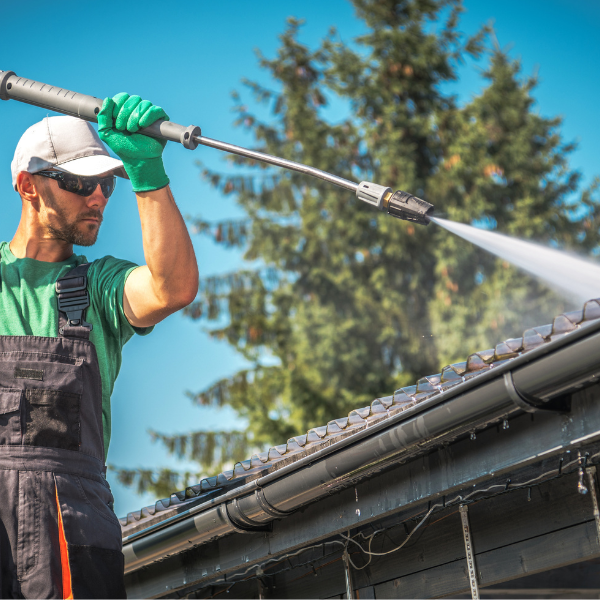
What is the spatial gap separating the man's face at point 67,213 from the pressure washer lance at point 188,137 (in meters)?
0.30

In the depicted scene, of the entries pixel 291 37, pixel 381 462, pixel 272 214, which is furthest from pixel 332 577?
pixel 291 37

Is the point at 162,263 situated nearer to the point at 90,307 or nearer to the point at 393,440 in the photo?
the point at 90,307

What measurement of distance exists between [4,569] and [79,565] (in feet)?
0.75

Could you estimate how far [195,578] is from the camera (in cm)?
455

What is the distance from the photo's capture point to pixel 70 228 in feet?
9.27

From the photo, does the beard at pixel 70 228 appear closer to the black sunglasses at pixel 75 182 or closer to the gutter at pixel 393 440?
the black sunglasses at pixel 75 182

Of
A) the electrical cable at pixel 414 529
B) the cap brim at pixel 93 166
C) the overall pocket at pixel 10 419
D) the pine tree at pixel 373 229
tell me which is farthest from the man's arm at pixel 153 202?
the pine tree at pixel 373 229

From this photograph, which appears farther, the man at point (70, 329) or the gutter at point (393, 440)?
the gutter at point (393, 440)

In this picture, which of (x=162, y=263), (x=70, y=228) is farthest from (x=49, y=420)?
(x=70, y=228)

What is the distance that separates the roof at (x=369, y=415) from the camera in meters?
2.75

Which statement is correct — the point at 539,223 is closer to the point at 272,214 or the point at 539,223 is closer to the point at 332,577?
the point at 272,214

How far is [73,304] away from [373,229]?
14.1 metres

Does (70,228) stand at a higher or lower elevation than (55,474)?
higher

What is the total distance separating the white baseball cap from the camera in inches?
110
